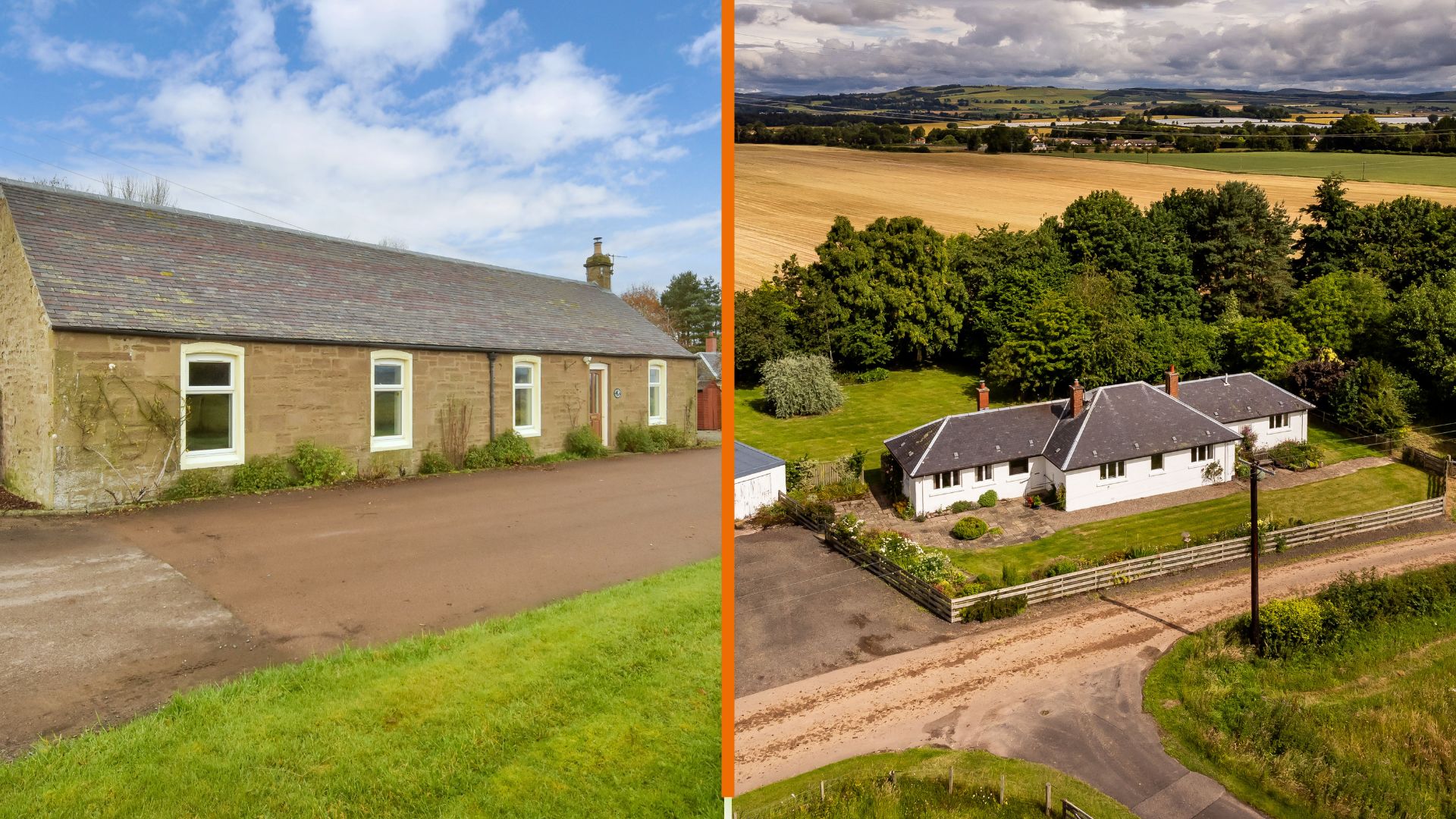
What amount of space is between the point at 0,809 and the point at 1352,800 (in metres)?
3.96

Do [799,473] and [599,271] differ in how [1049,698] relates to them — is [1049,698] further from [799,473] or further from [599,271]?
[599,271]

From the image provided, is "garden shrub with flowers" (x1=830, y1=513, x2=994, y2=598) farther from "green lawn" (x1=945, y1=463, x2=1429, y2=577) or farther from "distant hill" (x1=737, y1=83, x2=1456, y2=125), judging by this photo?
"distant hill" (x1=737, y1=83, x2=1456, y2=125)

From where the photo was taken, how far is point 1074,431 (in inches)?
105

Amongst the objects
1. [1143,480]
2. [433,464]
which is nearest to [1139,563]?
[1143,480]

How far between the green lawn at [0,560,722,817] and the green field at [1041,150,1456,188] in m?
3.08

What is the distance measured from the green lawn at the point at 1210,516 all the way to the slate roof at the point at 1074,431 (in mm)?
352

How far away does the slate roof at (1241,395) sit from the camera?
2.85 meters

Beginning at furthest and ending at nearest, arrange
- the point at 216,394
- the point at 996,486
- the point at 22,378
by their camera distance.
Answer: the point at 216,394
the point at 22,378
the point at 996,486

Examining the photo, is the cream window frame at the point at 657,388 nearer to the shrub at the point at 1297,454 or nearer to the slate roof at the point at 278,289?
the slate roof at the point at 278,289

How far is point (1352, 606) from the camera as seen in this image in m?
2.88

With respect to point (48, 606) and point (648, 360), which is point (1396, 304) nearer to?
point (48, 606)

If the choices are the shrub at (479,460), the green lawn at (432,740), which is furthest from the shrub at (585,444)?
the green lawn at (432,740)

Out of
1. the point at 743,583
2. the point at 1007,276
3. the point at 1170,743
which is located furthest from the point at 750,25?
the point at 1170,743

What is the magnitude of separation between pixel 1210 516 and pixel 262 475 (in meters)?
8.18
